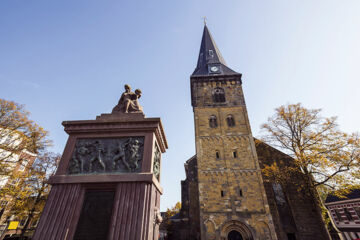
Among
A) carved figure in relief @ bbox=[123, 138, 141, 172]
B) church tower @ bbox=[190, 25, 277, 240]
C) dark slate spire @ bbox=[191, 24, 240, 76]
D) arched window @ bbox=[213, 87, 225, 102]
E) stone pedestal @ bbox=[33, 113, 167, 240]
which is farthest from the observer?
dark slate spire @ bbox=[191, 24, 240, 76]

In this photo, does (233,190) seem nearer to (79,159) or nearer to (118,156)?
(118,156)

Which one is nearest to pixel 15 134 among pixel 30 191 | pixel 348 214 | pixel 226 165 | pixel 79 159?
pixel 30 191

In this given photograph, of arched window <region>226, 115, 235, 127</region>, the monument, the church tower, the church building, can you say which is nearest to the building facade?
the church building

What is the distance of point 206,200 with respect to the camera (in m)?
15.2

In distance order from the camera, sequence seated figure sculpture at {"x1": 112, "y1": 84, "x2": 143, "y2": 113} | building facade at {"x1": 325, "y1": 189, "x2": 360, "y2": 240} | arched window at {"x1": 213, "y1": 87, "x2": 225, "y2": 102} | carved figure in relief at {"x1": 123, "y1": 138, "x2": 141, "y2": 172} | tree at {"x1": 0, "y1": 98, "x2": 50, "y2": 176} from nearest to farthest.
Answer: carved figure in relief at {"x1": 123, "y1": 138, "x2": 141, "y2": 172} → seated figure sculpture at {"x1": 112, "y1": 84, "x2": 143, "y2": 113} → tree at {"x1": 0, "y1": 98, "x2": 50, "y2": 176} → building facade at {"x1": 325, "y1": 189, "x2": 360, "y2": 240} → arched window at {"x1": 213, "y1": 87, "x2": 225, "y2": 102}

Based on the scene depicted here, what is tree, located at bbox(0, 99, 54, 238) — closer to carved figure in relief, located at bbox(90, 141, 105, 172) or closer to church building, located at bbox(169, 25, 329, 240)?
carved figure in relief, located at bbox(90, 141, 105, 172)

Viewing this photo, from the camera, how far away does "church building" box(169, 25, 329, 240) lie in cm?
1414

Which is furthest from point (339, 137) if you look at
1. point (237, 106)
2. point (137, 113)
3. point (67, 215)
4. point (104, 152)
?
point (67, 215)

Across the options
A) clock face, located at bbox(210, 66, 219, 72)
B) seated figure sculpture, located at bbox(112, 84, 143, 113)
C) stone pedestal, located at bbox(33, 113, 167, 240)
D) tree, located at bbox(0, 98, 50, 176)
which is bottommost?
stone pedestal, located at bbox(33, 113, 167, 240)

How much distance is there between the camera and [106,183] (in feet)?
12.1

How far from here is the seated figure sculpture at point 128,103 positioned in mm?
4930

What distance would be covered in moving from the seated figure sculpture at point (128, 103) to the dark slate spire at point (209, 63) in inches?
802

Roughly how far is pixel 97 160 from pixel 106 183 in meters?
0.63

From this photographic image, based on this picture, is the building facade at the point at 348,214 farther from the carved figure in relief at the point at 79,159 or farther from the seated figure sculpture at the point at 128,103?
the carved figure in relief at the point at 79,159
